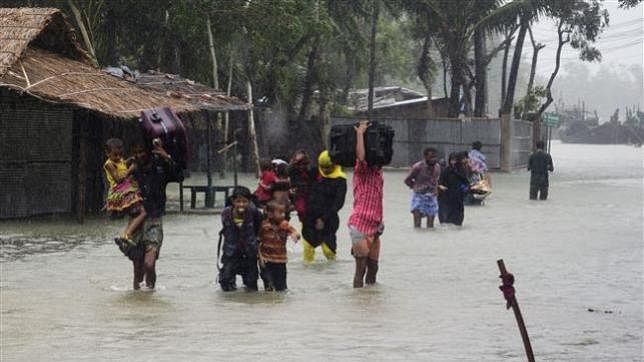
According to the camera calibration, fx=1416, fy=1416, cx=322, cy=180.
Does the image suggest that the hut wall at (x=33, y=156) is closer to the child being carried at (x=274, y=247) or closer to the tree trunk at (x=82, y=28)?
the tree trunk at (x=82, y=28)

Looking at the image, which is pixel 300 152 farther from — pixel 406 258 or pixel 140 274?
pixel 140 274

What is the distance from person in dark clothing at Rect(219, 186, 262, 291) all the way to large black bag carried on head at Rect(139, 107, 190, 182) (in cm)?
59

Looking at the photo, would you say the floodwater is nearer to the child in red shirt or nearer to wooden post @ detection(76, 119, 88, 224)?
wooden post @ detection(76, 119, 88, 224)

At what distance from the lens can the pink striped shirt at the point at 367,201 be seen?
13.4 meters

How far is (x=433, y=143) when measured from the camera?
45938 mm

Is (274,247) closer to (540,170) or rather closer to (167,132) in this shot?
(167,132)

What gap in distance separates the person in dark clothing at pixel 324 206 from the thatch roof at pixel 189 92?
842 centimetres

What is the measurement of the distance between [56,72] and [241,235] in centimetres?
942

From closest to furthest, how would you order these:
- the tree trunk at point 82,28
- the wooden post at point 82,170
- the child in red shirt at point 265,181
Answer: the child in red shirt at point 265,181 < the wooden post at point 82,170 < the tree trunk at point 82,28

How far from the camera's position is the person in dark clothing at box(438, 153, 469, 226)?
2229cm

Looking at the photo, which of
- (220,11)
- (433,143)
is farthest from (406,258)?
(433,143)

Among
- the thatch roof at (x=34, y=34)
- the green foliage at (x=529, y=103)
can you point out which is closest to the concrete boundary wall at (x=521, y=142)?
the green foliage at (x=529, y=103)

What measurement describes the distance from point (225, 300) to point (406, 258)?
5.09 meters

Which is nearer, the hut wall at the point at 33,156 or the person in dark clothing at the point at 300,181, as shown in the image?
the person in dark clothing at the point at 300,181
